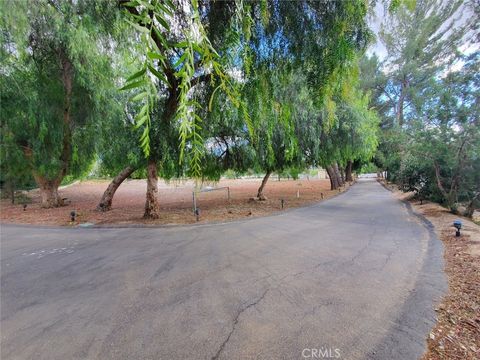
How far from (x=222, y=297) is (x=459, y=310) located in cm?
307

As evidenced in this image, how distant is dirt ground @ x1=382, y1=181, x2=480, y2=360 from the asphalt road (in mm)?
121

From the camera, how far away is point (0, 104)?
8.90 metres

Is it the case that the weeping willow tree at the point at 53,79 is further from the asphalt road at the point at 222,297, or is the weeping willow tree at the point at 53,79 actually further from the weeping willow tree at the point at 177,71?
the asphalt road at the point at 222,297

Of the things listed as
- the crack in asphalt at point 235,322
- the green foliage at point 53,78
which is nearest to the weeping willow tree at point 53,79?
the green foliage at point 53,78

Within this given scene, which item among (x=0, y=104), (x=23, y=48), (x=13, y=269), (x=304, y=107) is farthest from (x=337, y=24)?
(x=0, y=104)

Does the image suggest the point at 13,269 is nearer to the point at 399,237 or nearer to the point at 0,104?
the point at 0,104

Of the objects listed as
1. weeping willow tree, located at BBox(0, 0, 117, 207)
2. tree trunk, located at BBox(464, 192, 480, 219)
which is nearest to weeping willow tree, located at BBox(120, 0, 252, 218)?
weeping willow tree, located at BBox(0, 0, 117, 207)

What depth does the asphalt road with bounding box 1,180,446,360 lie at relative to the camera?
7.79ft

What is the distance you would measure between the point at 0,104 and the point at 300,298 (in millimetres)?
12519

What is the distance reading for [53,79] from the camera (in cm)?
885

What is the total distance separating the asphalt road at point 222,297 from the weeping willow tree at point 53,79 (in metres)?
5.32

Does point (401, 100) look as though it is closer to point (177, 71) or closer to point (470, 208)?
point (470, 208)

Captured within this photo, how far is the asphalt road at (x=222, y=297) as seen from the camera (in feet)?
7.79

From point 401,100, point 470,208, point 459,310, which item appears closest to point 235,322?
point 459,310
